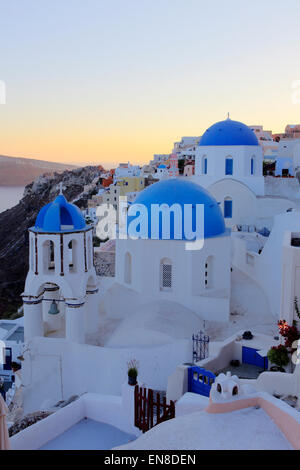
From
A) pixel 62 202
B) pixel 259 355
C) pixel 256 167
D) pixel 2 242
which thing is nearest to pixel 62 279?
pixel 62 202

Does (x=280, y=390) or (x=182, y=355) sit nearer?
(x=280, y=390)

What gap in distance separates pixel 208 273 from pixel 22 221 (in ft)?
166

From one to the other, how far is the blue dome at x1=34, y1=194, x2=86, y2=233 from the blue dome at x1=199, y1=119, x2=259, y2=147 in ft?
34.0

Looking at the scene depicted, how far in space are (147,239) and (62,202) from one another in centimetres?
254

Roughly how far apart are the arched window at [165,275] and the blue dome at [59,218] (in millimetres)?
2575

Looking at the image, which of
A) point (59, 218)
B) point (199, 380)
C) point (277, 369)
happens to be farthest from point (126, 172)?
point (199, 380)

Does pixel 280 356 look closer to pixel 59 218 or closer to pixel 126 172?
pixel 59 218

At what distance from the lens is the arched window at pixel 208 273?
43.1ft

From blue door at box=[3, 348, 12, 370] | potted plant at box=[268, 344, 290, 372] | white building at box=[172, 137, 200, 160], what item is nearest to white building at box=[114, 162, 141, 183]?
white building at box=[172, 137, 200, 160]

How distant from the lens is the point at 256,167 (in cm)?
2094

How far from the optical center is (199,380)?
8.65 m

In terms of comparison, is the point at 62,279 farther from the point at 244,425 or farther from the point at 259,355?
the point at 244,425

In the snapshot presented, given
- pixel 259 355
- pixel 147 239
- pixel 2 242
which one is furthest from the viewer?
pixel 2 242
